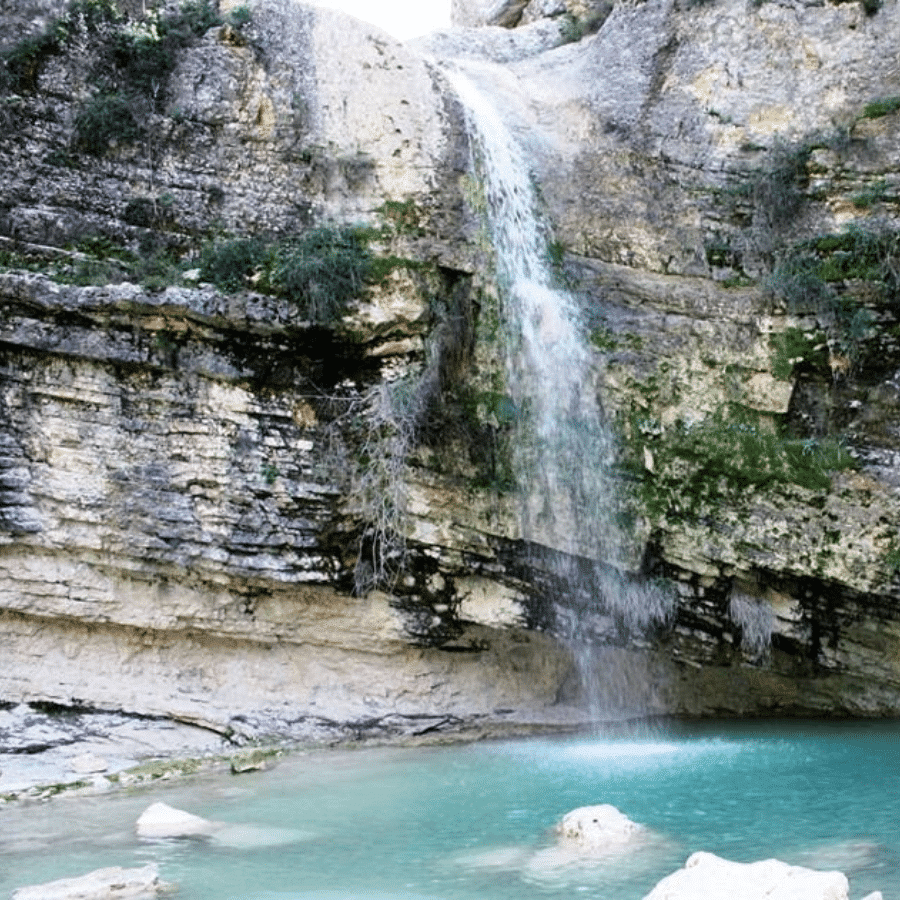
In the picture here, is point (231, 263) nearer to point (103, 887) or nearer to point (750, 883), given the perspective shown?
point (103, 887)

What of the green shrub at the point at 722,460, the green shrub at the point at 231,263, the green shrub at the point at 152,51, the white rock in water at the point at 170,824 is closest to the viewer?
the white rock in water at the point at 170,824

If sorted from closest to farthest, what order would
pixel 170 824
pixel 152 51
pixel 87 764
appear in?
pixel 170 824, pixel 87 764, pixel 152 51

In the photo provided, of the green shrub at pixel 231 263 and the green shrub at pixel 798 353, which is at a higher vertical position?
the green shrub at pixel 231 263

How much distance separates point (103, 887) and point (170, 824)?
2.17m

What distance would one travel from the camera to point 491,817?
1032 cm

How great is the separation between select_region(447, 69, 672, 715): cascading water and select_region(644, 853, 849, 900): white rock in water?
24.8 ft

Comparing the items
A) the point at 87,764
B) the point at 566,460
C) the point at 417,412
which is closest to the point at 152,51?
the point at 417,412

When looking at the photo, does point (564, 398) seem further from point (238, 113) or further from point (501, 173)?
point (238, 113)

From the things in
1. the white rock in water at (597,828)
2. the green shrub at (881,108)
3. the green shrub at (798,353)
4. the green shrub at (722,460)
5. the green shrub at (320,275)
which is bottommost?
the white rock in water at (597,828)

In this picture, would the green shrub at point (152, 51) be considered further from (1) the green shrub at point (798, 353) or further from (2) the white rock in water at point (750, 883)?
(2) the white rock in water at point (750, 883)

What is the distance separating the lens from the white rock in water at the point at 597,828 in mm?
9048

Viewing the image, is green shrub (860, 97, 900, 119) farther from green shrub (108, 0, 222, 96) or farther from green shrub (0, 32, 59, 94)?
green shrub (0, 32, 59, 94)

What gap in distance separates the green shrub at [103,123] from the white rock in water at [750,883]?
12.6 m

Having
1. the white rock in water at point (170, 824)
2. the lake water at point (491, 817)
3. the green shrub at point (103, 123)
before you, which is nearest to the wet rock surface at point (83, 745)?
the lake water at point (491, 817)
